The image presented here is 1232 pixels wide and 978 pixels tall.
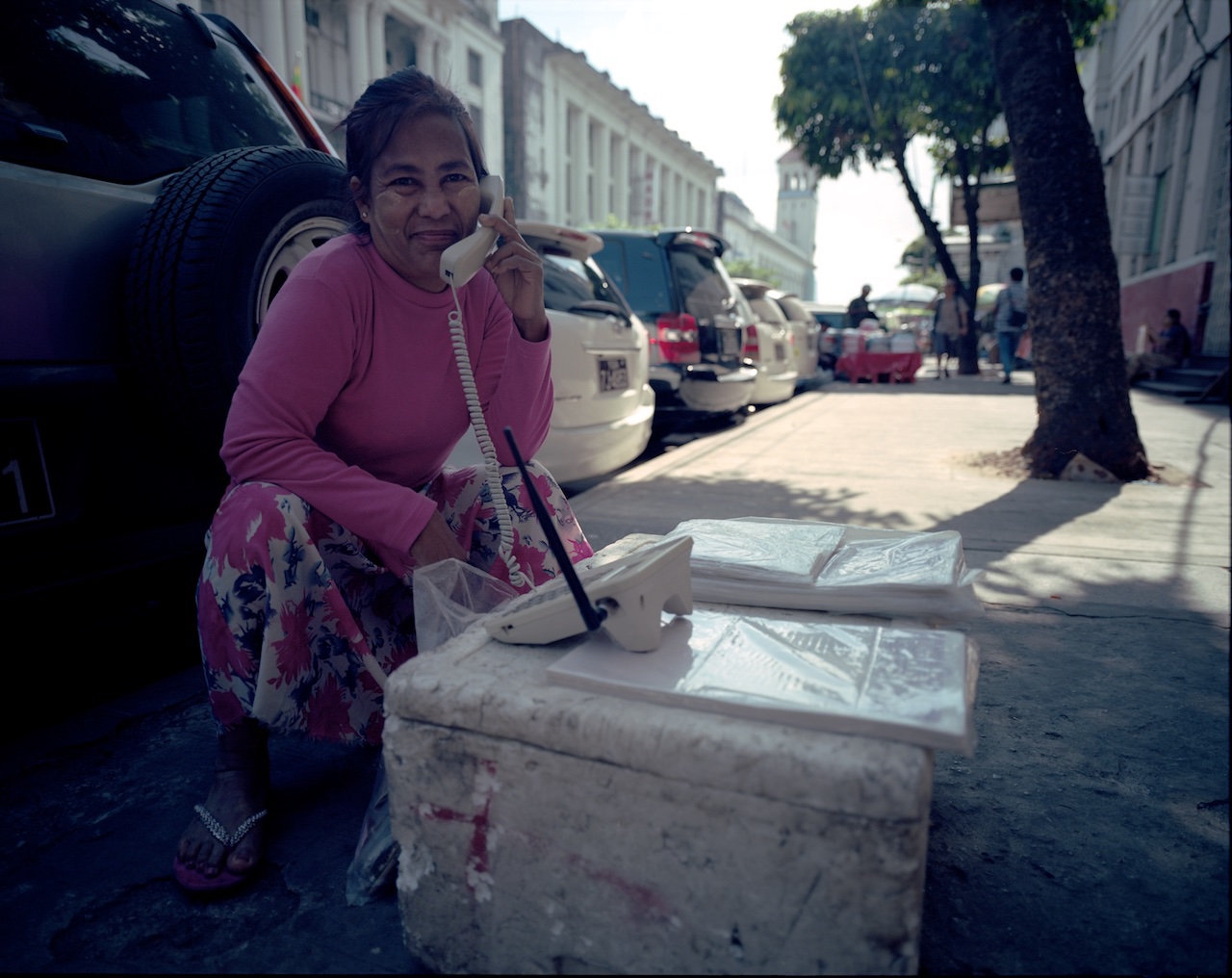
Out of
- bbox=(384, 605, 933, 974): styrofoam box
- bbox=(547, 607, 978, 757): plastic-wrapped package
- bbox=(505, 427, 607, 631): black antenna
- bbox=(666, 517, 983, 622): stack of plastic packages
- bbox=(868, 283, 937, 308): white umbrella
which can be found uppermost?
bbox=(868, 283, 937, 308): white umbrella

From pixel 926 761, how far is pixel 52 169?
219 centimetres

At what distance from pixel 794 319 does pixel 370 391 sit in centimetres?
1262

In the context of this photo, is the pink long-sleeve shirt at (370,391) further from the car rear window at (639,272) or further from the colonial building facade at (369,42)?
the colonial building facade at (369,42)

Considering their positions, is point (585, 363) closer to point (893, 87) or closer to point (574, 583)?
point (574, 583)

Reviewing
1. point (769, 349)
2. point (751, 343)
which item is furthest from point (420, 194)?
point (769, 349)

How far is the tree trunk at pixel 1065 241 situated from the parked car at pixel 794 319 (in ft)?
19.9

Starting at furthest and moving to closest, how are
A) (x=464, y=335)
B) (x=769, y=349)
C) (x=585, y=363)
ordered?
(x=769, y=349) → (x=585, y=363) → (x=464, y=335)

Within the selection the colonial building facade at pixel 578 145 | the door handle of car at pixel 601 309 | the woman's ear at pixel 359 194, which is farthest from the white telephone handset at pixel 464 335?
the colonial building facade at pixel 578 145

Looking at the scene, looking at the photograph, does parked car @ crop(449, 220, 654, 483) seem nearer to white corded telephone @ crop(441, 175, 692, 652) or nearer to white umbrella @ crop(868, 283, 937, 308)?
white corded telephone @ crop(441, 175, 692, 652)

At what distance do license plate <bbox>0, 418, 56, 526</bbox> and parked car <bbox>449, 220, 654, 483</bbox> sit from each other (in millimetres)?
2391

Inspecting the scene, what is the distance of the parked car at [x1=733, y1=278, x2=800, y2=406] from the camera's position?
9.54 meters

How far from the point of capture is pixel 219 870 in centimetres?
147

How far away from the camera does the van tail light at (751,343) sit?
30.0 ft

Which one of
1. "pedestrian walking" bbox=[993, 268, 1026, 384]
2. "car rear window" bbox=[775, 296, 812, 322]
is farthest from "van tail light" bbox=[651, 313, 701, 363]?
"pedestrian walking" bbox=[993, 268, 1026, 384]
